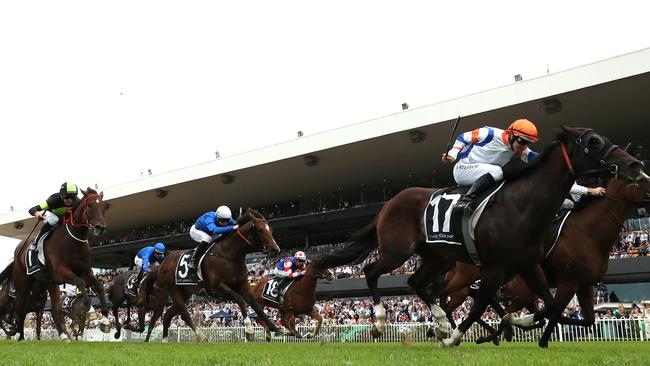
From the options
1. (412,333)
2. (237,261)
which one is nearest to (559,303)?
(237,261)

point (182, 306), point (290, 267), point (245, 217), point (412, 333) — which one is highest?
point (245, 217)

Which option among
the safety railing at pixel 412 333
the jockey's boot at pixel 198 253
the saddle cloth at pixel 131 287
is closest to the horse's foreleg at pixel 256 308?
the jockey's boot at pixel 198 253

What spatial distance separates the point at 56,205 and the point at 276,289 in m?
5.36

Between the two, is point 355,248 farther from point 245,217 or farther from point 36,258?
point 36,258

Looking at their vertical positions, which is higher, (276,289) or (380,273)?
(380,273)

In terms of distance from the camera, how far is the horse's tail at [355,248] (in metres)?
7.85

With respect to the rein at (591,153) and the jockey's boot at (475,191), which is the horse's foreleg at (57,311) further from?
the rein at (591,153)

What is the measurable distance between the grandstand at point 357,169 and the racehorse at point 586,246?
14.3m

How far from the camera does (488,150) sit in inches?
261

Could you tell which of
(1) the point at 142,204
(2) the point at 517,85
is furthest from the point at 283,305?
(1) the point at 142,204

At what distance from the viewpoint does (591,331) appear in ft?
48.0

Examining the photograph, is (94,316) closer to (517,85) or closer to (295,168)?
(517,85)

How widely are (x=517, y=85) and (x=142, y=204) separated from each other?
25.5 meters

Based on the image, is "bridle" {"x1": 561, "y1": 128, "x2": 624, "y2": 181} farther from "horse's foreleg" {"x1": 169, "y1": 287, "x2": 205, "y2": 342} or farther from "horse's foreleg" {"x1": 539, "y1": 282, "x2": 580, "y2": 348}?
"horse's foreleg" {"x1": 169, "y1": 287, "x2": 205, "y2": 342}
